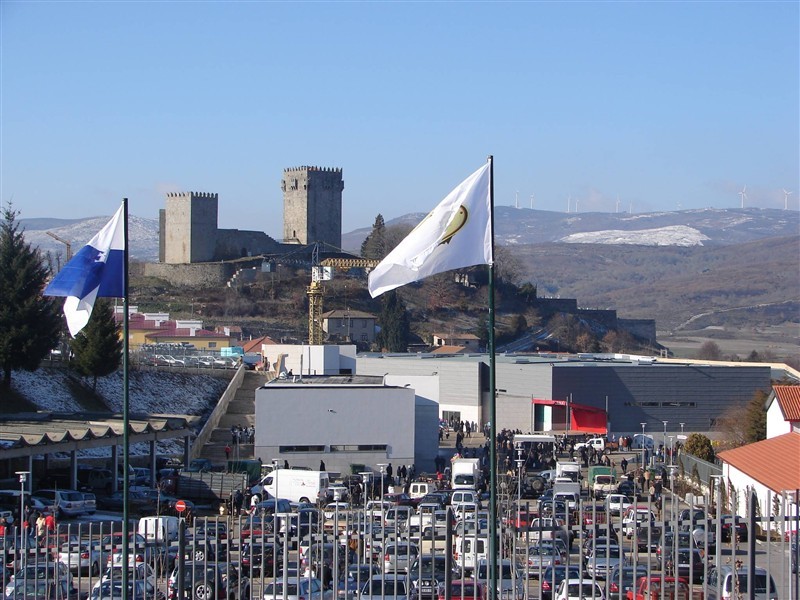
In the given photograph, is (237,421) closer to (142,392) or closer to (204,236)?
(142,392)

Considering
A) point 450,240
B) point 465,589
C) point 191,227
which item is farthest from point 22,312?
point 191,227

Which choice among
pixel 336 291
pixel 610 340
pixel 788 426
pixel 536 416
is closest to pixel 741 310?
pixel 610 340

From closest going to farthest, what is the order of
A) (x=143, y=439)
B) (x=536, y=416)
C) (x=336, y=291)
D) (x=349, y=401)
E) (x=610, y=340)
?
→ (x=143, y=439), (x=349, y=401), (x=536, y=416), (x=336, y=291), (x=610, y=340)

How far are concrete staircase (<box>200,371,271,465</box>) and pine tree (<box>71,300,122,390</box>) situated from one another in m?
3.27

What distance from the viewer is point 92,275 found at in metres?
9.80

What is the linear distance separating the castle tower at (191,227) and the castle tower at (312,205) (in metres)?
8.25

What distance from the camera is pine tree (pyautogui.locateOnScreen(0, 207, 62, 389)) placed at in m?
29.0

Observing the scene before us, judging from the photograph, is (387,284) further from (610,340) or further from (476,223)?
(610,340)

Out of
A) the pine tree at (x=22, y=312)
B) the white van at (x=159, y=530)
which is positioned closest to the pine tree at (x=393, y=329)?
the pine tree at (x=22, y=312)

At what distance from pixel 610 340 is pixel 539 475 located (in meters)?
61.6

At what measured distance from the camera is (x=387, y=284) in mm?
8203

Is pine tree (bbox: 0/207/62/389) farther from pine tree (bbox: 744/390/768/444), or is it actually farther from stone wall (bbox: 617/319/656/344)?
stone wall (bbox: 617/319/656/344)

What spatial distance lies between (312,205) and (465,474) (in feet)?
211

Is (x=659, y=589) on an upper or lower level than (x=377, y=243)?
lower
